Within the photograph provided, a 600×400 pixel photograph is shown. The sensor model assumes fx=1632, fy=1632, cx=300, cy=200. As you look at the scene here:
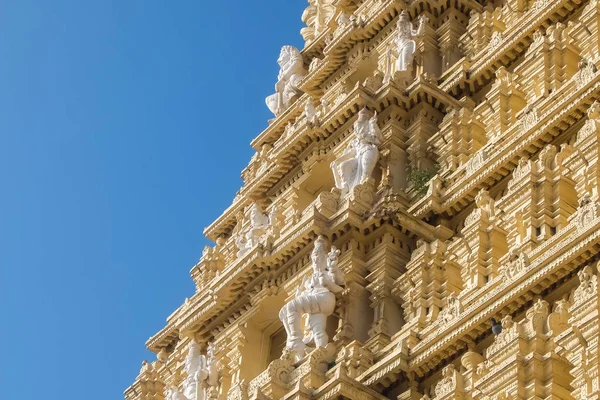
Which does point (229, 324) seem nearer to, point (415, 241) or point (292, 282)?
point (292, 282)

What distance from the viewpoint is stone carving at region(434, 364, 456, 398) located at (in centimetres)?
2367

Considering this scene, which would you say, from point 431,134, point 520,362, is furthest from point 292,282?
point 520,362

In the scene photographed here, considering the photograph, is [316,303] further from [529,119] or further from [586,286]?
[586,286]

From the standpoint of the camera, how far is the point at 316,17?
133 feet

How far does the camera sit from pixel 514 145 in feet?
88.7

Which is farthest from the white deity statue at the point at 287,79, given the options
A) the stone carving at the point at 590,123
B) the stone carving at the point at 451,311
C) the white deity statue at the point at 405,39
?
the stone carving at the point at 451,311

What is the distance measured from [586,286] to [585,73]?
212 inches

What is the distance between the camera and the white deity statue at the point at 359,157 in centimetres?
3006

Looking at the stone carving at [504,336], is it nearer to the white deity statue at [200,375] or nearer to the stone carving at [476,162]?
the stone carving at [476,162]

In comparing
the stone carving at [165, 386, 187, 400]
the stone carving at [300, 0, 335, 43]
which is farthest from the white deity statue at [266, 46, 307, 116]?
the stone carving at [165, 386, 187, 400]

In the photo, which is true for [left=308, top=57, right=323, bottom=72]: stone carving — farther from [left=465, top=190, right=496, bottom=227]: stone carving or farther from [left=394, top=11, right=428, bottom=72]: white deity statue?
[left=465, top=190, right=496, bottom=227]: stone carving

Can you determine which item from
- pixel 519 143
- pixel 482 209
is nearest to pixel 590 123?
pixel 519 143

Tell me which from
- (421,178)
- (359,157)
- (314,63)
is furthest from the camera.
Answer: (314,63)

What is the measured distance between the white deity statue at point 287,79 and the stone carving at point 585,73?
1122 cm
